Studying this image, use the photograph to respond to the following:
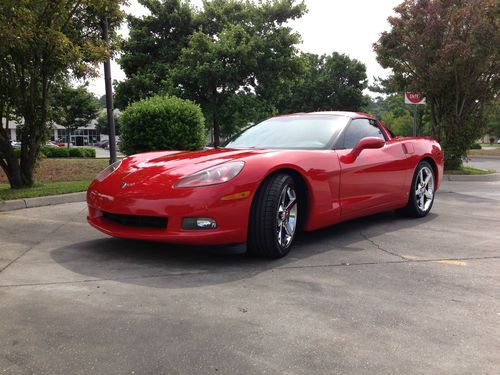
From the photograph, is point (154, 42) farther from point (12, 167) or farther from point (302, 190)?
point (302, 190)

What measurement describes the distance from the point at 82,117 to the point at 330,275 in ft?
154

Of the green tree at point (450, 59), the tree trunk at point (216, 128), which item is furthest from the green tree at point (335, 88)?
the green tree at point (450, 59)

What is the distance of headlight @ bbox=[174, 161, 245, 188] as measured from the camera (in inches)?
145

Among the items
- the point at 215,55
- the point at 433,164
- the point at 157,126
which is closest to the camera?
the point at 433,164

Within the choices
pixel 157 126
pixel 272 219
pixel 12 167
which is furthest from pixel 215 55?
pixel 272 219

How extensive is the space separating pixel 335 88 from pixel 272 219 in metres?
38.4

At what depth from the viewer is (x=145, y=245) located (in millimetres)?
4379

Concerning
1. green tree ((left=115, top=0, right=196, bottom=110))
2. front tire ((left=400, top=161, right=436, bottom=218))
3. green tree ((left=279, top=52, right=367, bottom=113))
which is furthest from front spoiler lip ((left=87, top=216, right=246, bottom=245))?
green tree ((left=279, top=52, right=367, bottom=113))

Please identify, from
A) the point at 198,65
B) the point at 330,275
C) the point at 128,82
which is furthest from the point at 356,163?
the point at 128,82

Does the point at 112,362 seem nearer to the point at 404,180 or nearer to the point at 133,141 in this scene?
the point at 404,180

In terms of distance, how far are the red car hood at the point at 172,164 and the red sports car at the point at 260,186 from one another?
11mm

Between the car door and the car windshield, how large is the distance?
0.16 meters

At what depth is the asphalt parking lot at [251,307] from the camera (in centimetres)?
221

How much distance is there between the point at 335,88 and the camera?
133ft
